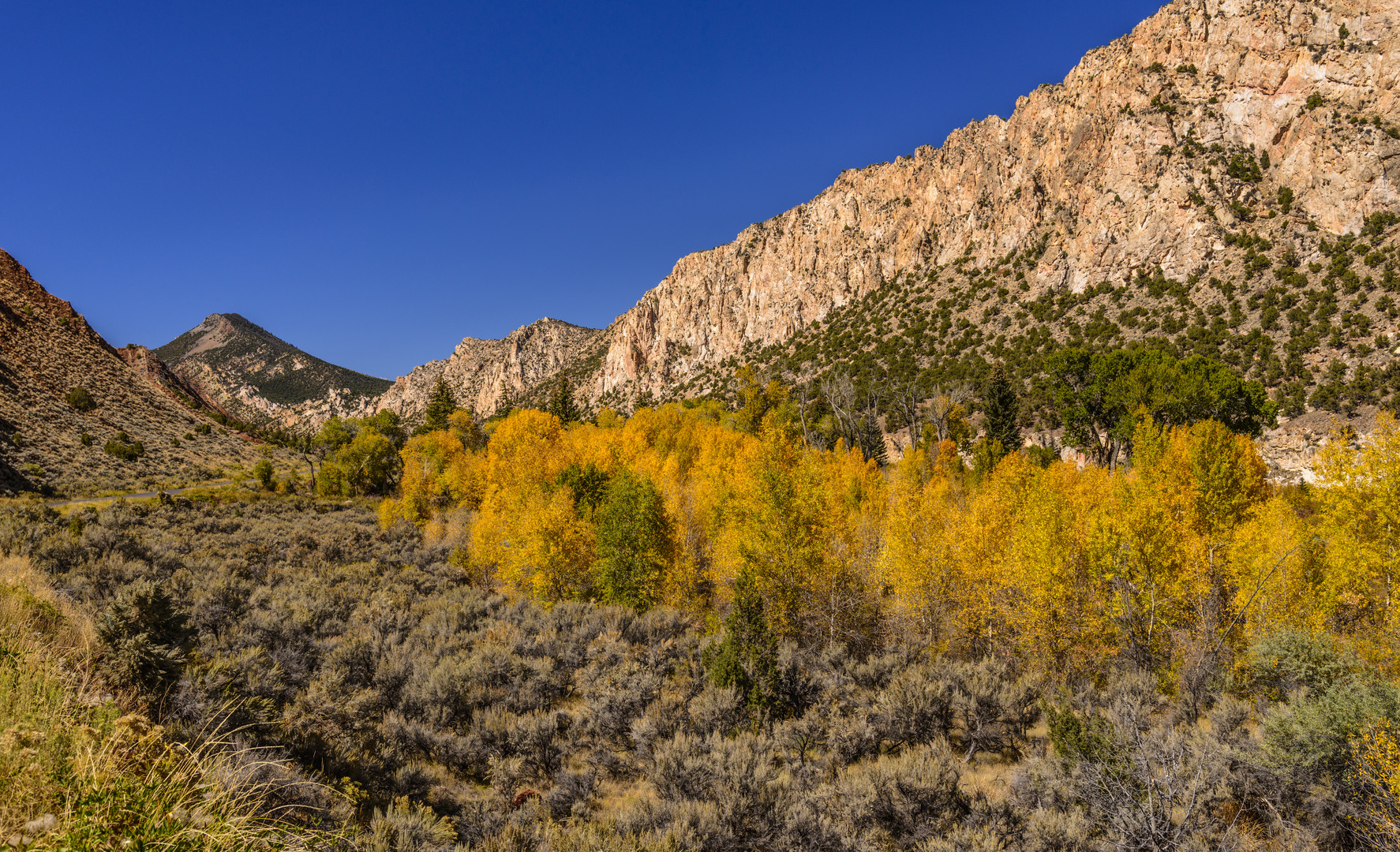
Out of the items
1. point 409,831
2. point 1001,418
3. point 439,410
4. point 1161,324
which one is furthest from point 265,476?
point 1161,324

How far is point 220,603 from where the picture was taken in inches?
613

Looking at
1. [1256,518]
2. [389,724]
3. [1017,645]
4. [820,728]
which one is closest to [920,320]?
[1256,518]

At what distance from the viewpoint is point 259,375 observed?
16162 centimetres

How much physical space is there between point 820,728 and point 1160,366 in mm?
39258

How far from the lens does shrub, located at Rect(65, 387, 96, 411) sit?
4775 cm

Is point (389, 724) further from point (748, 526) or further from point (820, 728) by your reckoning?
point (748, 526)

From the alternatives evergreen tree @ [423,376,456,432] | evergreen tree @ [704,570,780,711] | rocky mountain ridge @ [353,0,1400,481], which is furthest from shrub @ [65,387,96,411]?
rocky mountain ridge @ [353,0,1400,481]

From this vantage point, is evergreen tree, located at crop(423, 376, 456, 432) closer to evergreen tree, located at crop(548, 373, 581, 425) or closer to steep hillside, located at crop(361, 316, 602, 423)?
evergreen tree, located at crop(548, 373, 581, 425)

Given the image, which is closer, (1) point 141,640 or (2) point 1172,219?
(1) point 141,640

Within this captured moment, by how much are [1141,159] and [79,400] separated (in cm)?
11201

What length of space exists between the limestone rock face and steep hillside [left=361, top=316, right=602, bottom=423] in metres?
80.8

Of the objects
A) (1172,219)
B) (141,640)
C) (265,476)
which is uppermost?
(1172,219)

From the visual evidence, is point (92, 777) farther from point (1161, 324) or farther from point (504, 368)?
point (504, 368)

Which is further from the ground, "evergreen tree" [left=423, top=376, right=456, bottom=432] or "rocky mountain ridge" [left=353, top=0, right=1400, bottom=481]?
"rocky mountain ridge" [left=353, top=0, right=1400, bottom=481]
